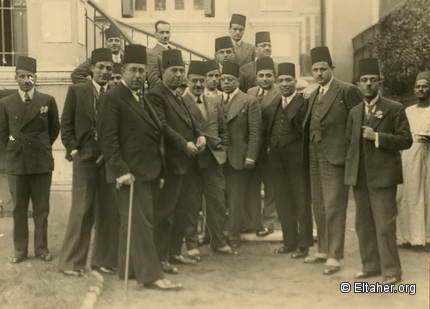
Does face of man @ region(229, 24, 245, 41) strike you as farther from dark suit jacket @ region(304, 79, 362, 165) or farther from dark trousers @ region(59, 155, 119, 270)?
dark trousers @ region(59, 155, 119, 270)

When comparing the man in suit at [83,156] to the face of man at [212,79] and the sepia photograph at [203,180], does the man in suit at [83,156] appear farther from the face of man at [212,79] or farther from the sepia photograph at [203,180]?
the face of man at [212,79]

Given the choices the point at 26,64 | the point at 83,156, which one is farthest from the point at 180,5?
the point at 83,156

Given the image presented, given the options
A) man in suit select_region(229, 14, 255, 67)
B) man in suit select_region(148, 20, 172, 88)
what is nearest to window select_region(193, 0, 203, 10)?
man in suit select_region(229, 14, 255, 67)

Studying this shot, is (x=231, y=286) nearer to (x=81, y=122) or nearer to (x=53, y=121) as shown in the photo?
(x=81, y=122)

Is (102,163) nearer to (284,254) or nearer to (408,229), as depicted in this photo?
(284,254)

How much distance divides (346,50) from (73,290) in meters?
11.9

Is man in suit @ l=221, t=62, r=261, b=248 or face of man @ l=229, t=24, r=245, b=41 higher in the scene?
face of man @ l=229, t=24, r=245, b=41

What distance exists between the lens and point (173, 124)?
7180 mm

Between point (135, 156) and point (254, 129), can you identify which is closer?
point (135, 156)

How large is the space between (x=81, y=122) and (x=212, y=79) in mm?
1916

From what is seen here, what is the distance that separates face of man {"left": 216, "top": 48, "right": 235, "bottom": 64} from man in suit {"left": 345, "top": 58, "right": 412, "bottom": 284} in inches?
117

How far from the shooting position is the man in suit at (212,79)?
805 cm

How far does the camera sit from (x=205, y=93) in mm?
8219

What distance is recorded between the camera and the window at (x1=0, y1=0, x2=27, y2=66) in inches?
406
